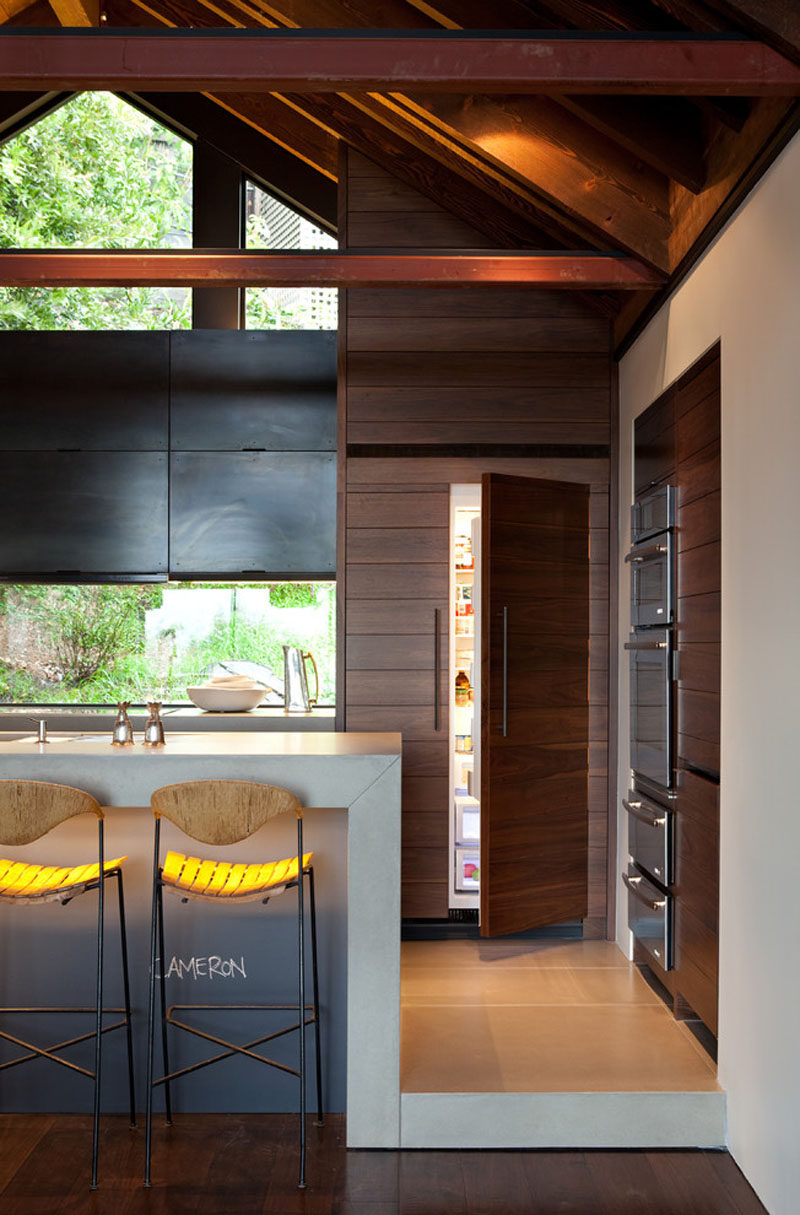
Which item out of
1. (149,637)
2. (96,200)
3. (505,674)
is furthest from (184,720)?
(96,200)

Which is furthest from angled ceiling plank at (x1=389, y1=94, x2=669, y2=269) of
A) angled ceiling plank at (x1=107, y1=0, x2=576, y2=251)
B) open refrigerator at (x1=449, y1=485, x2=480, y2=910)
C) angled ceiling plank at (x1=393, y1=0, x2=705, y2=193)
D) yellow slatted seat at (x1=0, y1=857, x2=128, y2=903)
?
yellow slatted seat at (x1=0, y1=857, x2=128, y2=903)

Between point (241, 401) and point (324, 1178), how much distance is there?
3168 millimetres

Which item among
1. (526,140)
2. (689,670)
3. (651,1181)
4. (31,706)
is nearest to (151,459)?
(31,706)

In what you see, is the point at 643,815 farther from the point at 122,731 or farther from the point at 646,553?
the point at 122,731

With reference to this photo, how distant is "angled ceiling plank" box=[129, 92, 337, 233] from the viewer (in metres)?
5.10

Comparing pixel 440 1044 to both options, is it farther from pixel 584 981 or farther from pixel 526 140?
pixel 526 140

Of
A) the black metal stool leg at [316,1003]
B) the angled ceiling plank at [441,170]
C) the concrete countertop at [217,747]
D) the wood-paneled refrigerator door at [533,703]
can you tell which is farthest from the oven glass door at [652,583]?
the black metal stool leg at [316,1003]

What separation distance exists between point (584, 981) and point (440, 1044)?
0.89m

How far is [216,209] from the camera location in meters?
5.14

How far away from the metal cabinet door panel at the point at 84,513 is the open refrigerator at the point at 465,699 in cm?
133

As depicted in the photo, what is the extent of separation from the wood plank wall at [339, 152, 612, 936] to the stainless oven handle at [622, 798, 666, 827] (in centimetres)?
61

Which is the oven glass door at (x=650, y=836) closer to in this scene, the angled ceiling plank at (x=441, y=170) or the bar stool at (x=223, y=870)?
the bar stool at (x=223, y=870)

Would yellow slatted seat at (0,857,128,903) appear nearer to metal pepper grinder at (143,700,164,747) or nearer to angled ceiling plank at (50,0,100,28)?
metal pepper grinder at (143,700,164,747)

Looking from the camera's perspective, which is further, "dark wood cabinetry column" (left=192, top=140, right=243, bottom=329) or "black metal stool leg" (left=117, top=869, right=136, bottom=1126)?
"dark wood cabinetry column" (left=192, top=140, right=243, bottom=329)
